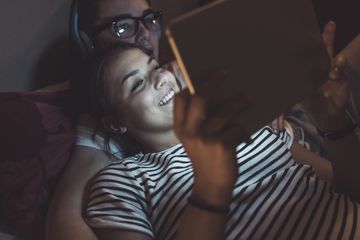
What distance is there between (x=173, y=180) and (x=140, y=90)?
0.76 feet

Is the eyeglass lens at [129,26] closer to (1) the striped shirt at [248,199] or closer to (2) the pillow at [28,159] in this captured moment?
(2) the pillow at [28,159]

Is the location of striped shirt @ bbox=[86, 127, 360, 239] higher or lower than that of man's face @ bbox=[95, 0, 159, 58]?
lower

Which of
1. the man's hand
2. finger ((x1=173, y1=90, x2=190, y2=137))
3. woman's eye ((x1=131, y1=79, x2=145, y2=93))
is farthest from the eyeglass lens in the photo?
finger ((x1=173, y1=90, x2=190, y2=137))

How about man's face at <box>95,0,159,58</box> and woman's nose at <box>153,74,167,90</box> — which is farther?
man's face at <box>95,0,159,58</box>

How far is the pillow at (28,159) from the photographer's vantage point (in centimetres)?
108

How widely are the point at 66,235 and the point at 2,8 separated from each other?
0.73 metres

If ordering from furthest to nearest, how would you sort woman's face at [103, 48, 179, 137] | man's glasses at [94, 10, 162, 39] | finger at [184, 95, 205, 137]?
man's glasses at [94, 10, 162, 39] → woman's face at [103, 48, 179, 137] → finger at [184, 95, 205, 137]

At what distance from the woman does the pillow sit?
15 centimetres

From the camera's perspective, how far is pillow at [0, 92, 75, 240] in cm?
108

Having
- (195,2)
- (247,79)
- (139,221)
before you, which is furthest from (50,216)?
(195,2)

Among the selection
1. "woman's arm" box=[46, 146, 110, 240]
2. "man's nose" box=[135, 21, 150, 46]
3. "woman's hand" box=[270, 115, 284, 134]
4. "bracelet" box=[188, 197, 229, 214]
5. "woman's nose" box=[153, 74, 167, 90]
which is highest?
"man's nose" box=[135, 21, 150, 46]

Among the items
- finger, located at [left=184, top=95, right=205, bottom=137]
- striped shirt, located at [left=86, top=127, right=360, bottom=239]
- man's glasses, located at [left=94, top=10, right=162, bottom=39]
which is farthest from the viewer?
man's glasses, located at [left=94, top=10, right=162, bottom=39]

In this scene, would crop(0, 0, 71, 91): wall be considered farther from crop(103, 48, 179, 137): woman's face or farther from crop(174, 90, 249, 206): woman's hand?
crop(174, 90, 249, 206): woman's hand

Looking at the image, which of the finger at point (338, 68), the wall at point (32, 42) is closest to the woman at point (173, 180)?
the finger at point (338, 68)
